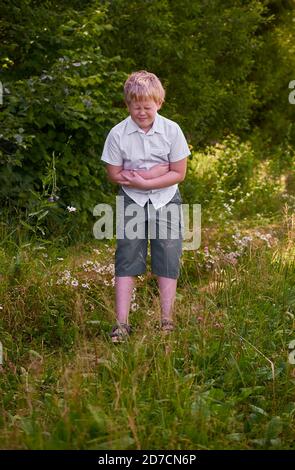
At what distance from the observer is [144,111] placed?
427cm

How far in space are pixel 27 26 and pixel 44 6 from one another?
57 cm

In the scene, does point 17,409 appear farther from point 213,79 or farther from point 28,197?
point 213,79

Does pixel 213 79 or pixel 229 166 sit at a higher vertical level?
pixel 213 79

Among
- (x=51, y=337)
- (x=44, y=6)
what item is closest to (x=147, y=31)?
(x=44, y=6)

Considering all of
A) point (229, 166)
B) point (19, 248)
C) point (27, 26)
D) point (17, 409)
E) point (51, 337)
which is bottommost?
point (17, 409)

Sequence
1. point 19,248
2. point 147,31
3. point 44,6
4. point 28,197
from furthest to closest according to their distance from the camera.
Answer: point 147,31 → point 44,6 → point 28,197 → point 19,248

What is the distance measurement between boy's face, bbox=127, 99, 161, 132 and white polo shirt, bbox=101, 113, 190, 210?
0.06 metres

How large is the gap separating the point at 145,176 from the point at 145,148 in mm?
153

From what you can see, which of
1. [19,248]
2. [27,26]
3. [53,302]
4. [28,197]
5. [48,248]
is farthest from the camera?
[27,26]

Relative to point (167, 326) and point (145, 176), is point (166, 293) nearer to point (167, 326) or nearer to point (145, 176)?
point (167, 326)

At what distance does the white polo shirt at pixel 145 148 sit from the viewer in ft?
14.4

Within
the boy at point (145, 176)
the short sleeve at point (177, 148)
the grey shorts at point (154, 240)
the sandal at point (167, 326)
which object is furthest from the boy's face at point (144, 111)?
the sandal at point (167, 326)

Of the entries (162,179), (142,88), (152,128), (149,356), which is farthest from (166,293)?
(142,88)

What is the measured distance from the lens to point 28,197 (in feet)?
21.0
